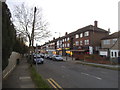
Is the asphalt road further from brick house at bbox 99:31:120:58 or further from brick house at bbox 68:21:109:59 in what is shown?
brick house at bbox 68:21:109:59

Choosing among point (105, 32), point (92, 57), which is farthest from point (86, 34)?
point (92, 57)

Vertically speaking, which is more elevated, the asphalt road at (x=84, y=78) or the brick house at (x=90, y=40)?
the brick house at (x=90, y=40)

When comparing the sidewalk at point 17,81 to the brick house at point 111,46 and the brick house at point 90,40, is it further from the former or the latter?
the brick house at point 90,40

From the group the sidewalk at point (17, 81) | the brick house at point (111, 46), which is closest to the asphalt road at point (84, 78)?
the sidewalk at point (17, 81)

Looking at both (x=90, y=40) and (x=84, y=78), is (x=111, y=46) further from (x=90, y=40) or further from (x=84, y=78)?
(x=84, y=78)

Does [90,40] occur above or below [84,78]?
above

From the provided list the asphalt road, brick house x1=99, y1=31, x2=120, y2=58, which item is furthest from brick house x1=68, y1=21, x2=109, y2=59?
the asphalt road

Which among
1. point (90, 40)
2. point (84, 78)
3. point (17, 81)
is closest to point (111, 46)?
point (90, 40)

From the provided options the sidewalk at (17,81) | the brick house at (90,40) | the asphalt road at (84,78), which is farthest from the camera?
the brick house at (90,40)

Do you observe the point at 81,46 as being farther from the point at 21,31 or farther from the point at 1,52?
the point at 1,52

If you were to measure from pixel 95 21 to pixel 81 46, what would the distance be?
35.6ft

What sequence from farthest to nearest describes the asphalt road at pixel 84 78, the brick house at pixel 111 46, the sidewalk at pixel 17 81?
the brick house at pixel 111 46 < the asphalt road at pixel 84 78 < the sidewalk at pixel 17 81

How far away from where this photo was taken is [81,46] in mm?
47656

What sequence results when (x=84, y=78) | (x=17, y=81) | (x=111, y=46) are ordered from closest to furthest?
(x=17, y=81)
(x=84, y=78)
(x=111, y=46)
